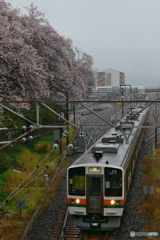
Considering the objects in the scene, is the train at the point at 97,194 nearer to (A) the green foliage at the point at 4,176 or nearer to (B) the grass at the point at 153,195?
(B) the grass at the point at 153,195

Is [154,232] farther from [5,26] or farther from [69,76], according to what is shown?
[69,76]

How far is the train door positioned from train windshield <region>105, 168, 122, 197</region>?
18 cm

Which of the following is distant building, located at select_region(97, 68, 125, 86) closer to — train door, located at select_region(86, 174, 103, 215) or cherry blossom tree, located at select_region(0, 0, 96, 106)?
cherry blossom tree, located at select_region(0, 0, 96, 106)

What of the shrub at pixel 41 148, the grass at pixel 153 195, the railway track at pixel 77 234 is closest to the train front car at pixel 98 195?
the railway track at pixel 77 234

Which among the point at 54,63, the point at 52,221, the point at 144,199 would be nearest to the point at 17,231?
the point at 52,221

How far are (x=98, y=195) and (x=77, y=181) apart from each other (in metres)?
0.73

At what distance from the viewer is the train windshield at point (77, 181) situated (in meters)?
8.03

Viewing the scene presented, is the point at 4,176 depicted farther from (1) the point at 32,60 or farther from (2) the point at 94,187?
(2) the point at 94,187

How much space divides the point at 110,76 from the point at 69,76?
77645 millimetres

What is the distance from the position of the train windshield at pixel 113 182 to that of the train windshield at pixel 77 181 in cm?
70

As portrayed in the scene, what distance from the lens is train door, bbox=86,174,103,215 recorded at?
26.0 feet

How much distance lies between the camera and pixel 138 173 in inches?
599

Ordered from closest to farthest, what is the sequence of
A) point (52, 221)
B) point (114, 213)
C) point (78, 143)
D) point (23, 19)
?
1. point (114, 213)
2. point (52, 221)
3. point (23, 19)
4. point (78, 143)

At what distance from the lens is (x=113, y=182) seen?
313 inches
